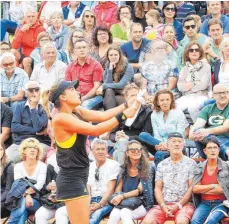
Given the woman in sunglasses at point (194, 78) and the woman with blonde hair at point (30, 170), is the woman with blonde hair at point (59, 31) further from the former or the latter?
the woman with blonde hair at point (30, 170)

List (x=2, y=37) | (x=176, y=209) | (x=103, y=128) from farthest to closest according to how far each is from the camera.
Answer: (x=2, y=37), (x=176, y=209), (x=103, y=128)

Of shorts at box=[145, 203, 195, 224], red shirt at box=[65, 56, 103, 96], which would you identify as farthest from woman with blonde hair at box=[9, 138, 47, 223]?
red shirt at box=[65, 56, 103, 96]

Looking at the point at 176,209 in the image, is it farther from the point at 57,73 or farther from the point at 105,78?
the point at 57,73

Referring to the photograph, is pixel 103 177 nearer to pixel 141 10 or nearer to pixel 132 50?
pixel 132 50

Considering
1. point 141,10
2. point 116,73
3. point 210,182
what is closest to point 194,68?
point 116,73

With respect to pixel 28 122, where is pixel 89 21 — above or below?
above

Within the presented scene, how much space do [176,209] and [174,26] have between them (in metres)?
4.33

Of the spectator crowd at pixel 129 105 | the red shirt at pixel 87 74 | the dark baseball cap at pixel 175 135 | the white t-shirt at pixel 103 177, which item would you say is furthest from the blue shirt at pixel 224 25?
the white t-shirt at pixel 103 177

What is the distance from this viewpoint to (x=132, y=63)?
11141 mm

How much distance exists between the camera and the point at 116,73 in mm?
10594

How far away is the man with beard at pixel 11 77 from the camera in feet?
36.6

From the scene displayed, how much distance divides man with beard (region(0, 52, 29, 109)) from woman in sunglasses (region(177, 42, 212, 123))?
236 centimetres

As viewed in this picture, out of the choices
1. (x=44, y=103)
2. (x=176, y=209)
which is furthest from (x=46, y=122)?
(x=176, y=209)

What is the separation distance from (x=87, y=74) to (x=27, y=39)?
205 cm
